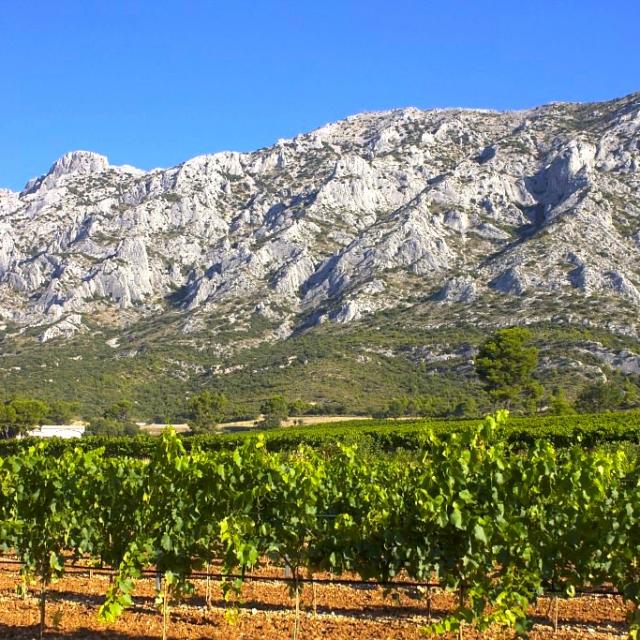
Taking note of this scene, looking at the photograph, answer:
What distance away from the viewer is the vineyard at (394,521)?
30.1ft

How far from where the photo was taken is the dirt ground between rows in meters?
11.5

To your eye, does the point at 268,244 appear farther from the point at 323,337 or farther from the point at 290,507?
the point at 290,507

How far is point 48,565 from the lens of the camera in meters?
12.5

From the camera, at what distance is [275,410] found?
8106 centimetres

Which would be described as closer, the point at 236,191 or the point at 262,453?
the point at 262,453

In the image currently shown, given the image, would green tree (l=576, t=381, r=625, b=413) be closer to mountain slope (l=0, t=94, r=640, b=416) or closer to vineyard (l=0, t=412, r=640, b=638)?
mountain slope (l=0, t=94, r=640, b=416)

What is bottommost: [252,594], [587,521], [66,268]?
[252,594]

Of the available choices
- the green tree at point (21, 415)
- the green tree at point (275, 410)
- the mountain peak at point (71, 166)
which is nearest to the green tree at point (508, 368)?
the green tree at point (275, 410)

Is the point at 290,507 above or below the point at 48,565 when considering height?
above

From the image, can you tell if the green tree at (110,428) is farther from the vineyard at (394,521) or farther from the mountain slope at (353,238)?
the vineyard at (394,521)

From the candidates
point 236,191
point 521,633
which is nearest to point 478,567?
point 521,633

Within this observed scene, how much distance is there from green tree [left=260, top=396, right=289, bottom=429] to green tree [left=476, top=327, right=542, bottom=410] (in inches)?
855

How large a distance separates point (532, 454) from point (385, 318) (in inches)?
3717

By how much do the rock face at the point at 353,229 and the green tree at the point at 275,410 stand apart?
26949mm
